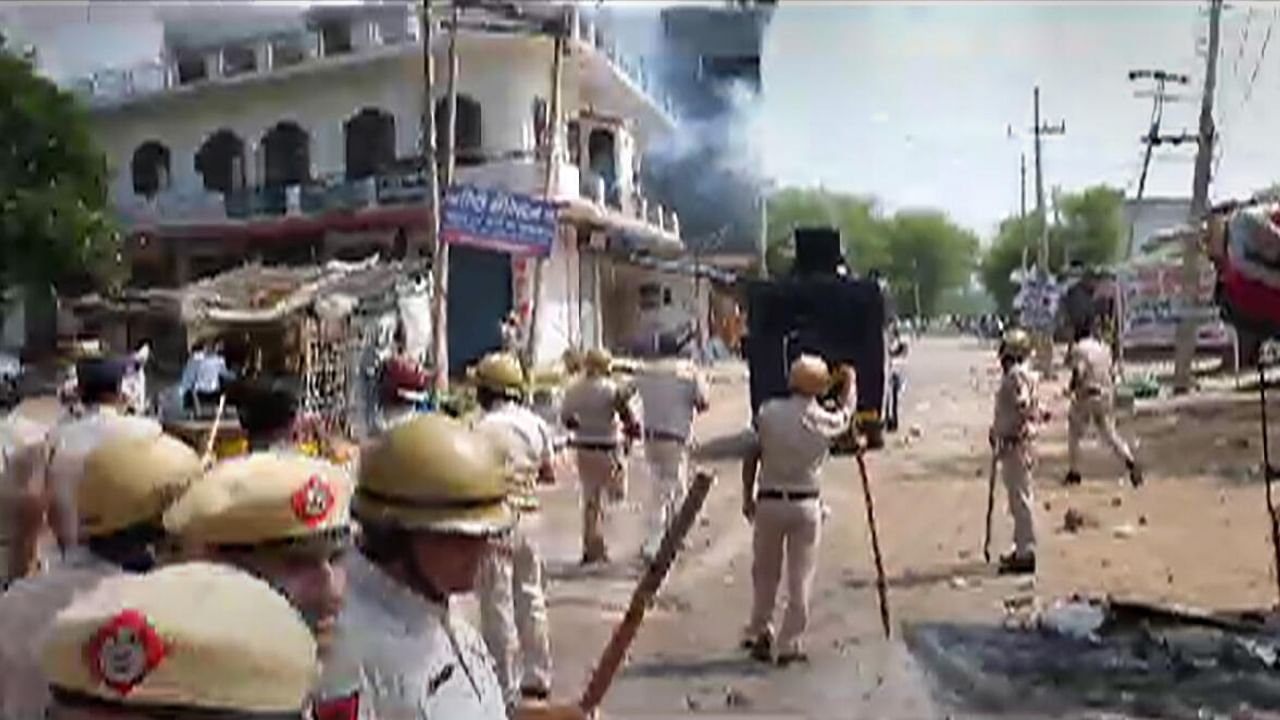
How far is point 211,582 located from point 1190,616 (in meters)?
10.6

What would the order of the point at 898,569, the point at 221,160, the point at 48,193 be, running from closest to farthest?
the point at 898,569, the point at 48,193, the point at 221,160

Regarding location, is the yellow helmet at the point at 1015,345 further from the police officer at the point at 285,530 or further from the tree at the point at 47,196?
the tree at the point at 47,196

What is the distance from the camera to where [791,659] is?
12.3 metres

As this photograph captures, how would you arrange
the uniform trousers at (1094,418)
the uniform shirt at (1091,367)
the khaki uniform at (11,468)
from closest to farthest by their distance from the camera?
the khaki uniform at (11,468) < the uniform trousers at (1094,418) < the uniform shirt at (1091,367)

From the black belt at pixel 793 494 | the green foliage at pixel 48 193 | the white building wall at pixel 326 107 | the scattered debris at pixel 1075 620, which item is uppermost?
the white building wall at pixel 326 107

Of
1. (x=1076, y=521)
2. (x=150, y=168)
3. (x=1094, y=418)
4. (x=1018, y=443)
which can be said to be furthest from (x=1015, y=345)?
(x=150, y=168)

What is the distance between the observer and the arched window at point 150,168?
47.0 meters

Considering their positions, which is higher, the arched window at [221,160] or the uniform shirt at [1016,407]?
the arched window at [221,160]

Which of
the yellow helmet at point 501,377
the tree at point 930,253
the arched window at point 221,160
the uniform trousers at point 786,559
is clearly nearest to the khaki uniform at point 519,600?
the yellow helmet at point 501,377

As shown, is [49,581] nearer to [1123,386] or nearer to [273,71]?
[1123,386]

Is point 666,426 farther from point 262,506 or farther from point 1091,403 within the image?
point 262,506

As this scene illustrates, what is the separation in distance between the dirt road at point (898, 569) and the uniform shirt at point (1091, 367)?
41.5 inches

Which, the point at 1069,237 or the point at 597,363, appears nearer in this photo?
the point at 597,363

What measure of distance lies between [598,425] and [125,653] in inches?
Result: 529
